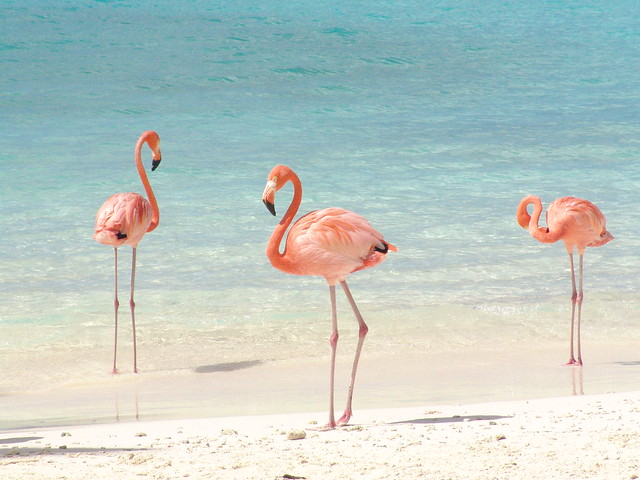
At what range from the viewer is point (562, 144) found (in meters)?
14.1

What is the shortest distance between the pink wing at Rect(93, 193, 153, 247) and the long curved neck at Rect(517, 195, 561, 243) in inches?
98.6

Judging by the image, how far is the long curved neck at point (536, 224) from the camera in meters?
6.05

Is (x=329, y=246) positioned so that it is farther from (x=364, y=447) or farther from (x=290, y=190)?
(x=290, y=190)

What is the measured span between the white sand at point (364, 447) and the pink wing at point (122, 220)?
1.98m

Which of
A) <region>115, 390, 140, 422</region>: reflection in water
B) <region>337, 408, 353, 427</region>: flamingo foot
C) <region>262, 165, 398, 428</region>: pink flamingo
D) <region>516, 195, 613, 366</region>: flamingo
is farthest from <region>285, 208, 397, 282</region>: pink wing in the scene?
<region>516, 195, 613, 366</region>: flamingo

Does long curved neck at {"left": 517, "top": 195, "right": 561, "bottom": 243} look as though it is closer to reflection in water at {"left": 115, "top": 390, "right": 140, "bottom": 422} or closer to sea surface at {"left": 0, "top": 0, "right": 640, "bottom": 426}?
sea surface at {"left": 0, "top": 0, "right": 640, "bottom": 426}

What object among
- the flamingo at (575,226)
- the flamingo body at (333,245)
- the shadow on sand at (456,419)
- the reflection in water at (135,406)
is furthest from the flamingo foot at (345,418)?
the flamingo at (575,226)

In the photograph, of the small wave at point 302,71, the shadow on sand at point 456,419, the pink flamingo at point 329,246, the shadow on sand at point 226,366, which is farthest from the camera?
the small wave at point 302,71

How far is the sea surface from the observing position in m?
5.90

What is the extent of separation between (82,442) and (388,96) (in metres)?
15.0

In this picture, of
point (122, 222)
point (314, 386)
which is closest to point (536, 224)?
point (314, 386)

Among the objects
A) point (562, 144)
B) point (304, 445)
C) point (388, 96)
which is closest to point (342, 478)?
point (304, 445)

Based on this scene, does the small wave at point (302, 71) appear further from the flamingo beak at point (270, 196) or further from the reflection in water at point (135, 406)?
the flamingo beak at point (270, 196)

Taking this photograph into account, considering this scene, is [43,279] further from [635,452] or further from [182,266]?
[635,452]
